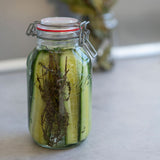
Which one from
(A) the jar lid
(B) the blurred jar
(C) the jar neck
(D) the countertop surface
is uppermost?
(A) the jar lid

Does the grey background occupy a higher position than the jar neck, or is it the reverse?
the jar neck

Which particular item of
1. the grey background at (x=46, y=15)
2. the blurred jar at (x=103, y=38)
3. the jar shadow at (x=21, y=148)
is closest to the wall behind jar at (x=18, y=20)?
the grey background at (x=46, y=15)

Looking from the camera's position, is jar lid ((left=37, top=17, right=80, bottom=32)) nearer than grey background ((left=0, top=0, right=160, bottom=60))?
Yes

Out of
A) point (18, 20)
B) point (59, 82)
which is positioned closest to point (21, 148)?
point (59, 82)

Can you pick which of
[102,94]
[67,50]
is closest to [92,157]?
[67,50]

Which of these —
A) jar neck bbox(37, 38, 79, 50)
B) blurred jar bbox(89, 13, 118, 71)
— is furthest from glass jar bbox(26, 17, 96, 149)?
blurred jar bbox(89, 13, 118, 71)

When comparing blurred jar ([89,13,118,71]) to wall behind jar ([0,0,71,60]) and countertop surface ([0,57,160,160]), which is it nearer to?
countertop surface ([0,57,160,160])

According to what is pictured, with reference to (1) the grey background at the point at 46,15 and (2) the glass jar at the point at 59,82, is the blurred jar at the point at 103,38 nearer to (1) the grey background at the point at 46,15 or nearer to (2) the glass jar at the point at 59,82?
(1) the grey background at the point at 46,15

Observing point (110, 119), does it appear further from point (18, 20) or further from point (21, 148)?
point (18, 20)
